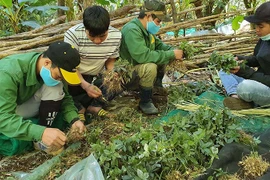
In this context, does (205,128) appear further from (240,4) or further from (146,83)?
(240,4)

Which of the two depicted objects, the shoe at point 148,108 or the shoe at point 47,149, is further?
the shoe at point 148,108

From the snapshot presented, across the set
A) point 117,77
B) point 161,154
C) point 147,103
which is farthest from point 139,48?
point 161,154

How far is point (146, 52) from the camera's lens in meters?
2.88

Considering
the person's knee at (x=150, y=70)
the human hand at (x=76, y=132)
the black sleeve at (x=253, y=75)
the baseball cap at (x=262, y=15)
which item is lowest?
the human hand at (x=76, y=132)

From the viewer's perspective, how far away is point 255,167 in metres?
1.76

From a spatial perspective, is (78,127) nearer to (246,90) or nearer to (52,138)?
(52,138)

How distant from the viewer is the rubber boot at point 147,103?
9.82ft

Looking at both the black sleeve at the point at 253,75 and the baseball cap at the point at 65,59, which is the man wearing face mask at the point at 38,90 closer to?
the baseball cap at the point at 65,59

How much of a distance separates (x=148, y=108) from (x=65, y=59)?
3.91 ft

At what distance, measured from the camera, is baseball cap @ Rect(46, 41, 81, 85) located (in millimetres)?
2020

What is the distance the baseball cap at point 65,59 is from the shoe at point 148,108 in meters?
1.07

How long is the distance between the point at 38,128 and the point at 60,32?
1.87 meters

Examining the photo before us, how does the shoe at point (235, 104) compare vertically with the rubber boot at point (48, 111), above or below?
below

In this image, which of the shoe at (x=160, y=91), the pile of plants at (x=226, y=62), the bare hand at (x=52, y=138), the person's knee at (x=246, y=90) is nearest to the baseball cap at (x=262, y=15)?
the pile of plants at (x=226, y=62)
